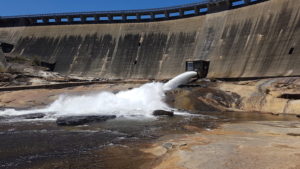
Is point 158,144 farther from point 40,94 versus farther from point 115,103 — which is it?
point 40,94

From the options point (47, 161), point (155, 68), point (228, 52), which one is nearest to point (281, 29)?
point (228, 52)

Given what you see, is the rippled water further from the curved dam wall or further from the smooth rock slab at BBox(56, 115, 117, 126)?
the curved dam wall

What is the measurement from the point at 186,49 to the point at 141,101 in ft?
64.6

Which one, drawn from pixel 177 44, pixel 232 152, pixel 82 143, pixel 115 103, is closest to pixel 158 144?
pixel 232 152

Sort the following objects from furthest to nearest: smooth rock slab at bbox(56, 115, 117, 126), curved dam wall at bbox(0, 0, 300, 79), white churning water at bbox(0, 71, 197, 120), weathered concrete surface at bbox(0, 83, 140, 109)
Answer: curved dam wall at bbox(0, 0, 300, 79) → weathered concrete surface at bbox(0, 83, 140, 109) → white churning water at bbox(0, 71, 197, 120) → smooth rock slab at bbox(56, 115, 117, 126)

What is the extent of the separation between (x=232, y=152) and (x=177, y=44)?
34.6 meters

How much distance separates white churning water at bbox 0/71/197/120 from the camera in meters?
19.3

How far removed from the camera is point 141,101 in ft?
71.0

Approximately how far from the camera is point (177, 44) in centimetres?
4106

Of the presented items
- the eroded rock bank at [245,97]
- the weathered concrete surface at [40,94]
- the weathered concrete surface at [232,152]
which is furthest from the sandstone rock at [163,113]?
the weathered concrete surface at [40,94]

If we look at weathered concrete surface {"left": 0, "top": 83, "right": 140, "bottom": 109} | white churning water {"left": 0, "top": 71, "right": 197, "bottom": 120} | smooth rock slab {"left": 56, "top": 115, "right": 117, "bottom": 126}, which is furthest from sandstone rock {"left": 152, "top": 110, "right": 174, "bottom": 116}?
weathered concrete surface {"left": 0, "top": 83, "right": 140, "bottom": 109}

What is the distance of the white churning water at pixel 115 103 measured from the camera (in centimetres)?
1928

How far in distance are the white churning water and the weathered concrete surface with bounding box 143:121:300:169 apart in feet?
29.4

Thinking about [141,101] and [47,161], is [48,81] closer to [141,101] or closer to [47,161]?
[141,101]
